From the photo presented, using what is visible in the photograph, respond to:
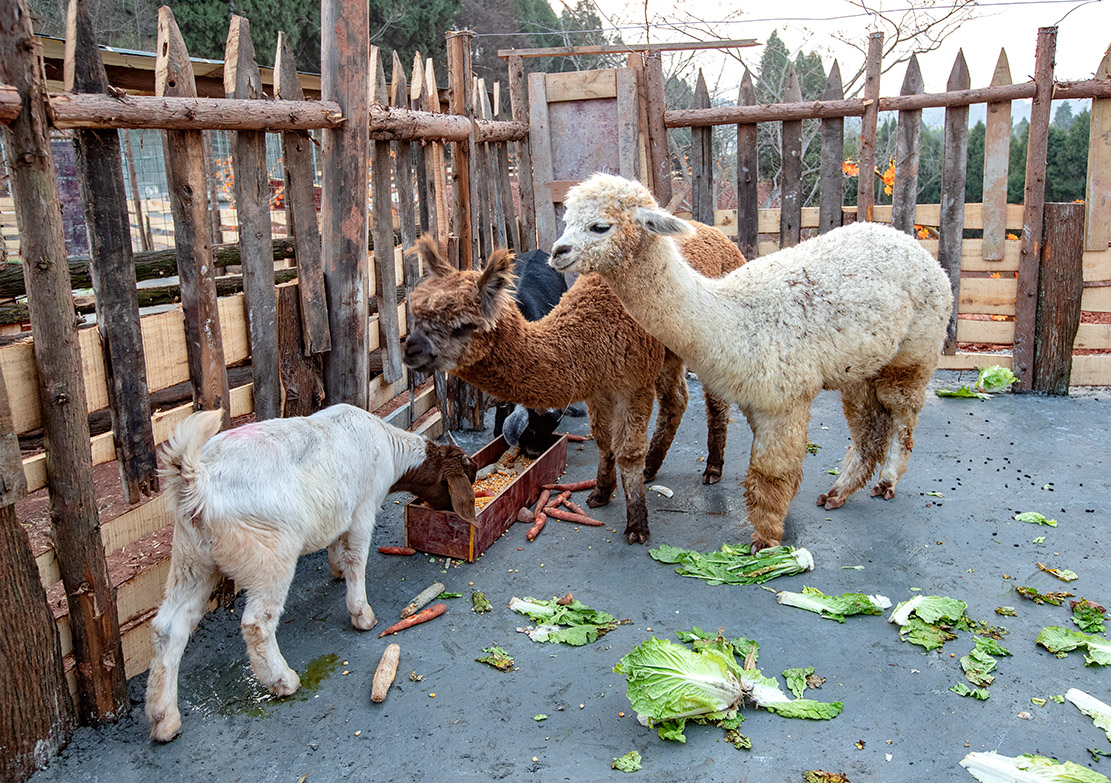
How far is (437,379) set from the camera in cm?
594

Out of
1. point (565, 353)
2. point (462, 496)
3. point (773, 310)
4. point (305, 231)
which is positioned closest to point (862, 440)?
point (773, 310)

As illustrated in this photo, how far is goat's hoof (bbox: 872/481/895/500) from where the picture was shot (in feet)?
17.7

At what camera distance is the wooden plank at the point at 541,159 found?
7699 millimetres

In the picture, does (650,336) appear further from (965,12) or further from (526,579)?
(965,12)

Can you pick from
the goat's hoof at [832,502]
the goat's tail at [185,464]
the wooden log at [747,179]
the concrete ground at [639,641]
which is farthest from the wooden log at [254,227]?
the wooden log at [747,179]

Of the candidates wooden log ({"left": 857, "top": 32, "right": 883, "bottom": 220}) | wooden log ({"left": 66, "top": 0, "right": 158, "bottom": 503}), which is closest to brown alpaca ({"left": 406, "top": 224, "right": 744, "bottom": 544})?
wooden log ({"left": 66, "top": 0, "right": 158, "bottom": 503})

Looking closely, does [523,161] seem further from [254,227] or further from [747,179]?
[254,227]

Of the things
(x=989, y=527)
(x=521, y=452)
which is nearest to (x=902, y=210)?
(x=989, y=527)

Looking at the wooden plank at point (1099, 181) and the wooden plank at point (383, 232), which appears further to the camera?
the wooden plank at point (1099, 181)

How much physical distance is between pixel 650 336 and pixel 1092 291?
5.06 meters

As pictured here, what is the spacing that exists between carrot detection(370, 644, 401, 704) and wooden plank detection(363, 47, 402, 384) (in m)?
1.61

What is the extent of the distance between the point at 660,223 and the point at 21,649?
3294 mm

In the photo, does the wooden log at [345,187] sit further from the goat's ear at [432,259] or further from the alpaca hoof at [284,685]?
the alpaca hoof at [284,685]

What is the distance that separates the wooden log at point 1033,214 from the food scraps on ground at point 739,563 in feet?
14.3
